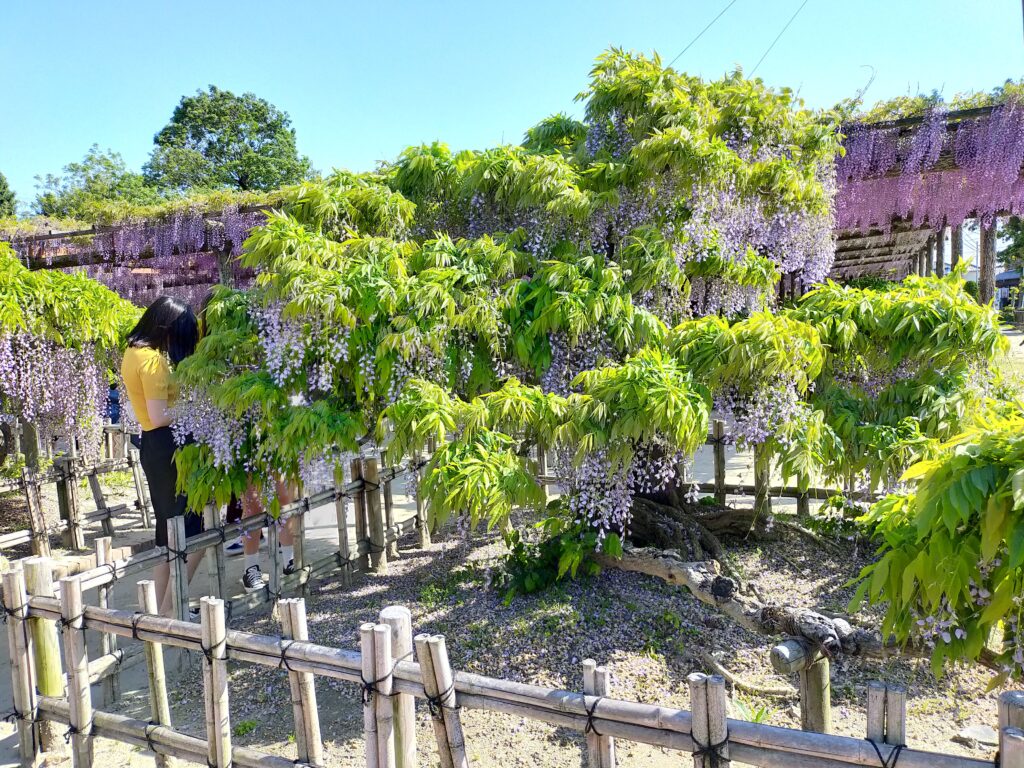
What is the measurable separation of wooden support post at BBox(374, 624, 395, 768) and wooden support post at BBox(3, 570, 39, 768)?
1876 mm

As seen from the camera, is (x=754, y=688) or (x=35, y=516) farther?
(x=35, y=516)

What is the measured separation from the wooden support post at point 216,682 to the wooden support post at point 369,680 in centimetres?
65

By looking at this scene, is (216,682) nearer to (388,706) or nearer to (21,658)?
(388,706)

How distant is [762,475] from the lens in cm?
453

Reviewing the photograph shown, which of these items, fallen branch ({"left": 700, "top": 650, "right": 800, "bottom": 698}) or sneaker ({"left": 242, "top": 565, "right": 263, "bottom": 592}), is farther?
sneaker ({"left": 242, "top": 565, "right": 263, "bottom": 592})

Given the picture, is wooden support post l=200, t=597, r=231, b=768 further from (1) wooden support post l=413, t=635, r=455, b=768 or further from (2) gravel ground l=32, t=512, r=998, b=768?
(1) wooden support post l=413, t=635, r=455, b=768

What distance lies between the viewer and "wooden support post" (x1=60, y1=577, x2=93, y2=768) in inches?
117

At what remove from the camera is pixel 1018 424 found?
143cm

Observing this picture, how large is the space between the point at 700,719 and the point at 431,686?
0.87 m

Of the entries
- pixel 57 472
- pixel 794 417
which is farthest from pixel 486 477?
pixel 57 472

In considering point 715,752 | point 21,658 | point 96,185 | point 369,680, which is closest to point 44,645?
point 21,658

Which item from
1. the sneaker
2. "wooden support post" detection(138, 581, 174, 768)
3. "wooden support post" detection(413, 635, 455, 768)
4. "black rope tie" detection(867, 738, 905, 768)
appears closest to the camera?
"black rope tie" detection(867, 738, 905, 768)

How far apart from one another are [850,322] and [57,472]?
6.54 metres

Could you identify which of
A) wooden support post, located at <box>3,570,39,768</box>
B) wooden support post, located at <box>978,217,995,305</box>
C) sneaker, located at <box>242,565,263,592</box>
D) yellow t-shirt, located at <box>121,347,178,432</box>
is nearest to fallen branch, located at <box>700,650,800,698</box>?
sneaker, located at <box>242,565,263,592</box>
